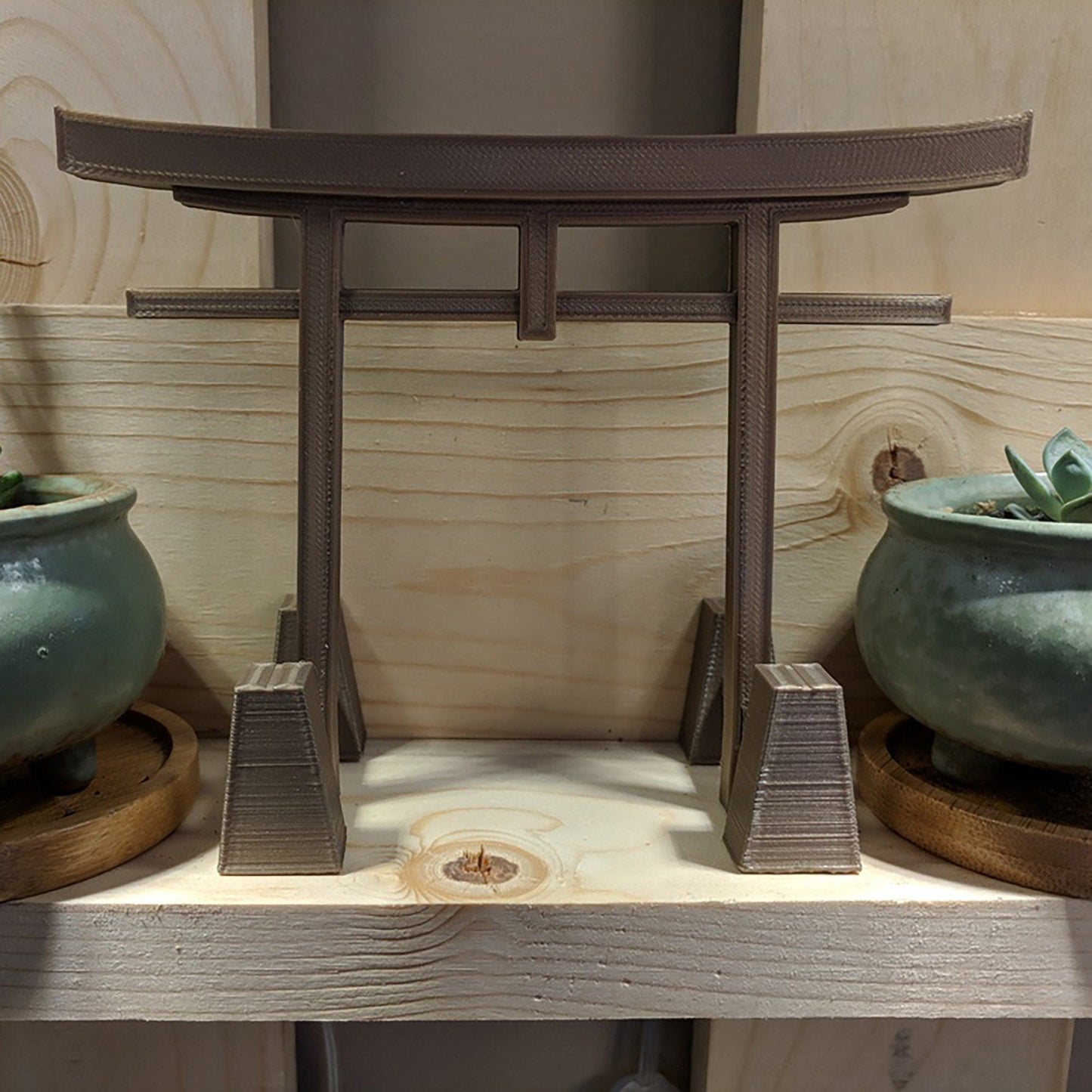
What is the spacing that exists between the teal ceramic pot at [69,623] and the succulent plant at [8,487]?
50mm

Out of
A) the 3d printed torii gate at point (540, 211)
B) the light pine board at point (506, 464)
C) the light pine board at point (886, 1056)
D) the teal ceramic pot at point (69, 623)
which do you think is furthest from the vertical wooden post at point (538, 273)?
the light pine board at point (886, 1056)

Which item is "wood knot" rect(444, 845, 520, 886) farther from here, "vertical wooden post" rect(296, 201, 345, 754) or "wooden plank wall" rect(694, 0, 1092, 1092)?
"wooden plank wall" rect(694, 0, 1092, 1092)

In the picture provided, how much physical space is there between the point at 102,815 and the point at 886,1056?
486 millimetres

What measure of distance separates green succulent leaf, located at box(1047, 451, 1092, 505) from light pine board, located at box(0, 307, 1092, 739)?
0.38ft

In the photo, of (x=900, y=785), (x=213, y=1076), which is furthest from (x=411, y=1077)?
(x=900, y=785)

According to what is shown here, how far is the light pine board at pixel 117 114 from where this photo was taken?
0.57 meters

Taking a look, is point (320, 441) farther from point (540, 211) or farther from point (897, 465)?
point (897, 465)

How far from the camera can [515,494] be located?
61 cm

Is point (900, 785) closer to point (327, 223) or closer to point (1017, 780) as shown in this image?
point (1017, 780)

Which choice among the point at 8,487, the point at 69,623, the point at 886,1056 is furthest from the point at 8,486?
the point at 886,1056

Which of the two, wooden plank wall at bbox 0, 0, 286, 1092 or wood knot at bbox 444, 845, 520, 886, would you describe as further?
wooden plank wall at bbox 0, 0, 286, 1092

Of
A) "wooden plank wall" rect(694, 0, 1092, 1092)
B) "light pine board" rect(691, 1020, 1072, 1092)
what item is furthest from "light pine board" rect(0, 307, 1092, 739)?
"light pine board" rect(691, 1020, 1072, 1092)

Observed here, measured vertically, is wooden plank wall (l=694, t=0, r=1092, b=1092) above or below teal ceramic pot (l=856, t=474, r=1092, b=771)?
above

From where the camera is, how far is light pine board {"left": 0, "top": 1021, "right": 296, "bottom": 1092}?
0.63m
